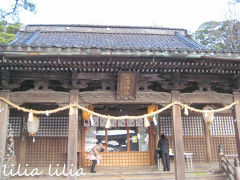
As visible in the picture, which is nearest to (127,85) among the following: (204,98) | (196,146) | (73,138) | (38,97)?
(73,138)

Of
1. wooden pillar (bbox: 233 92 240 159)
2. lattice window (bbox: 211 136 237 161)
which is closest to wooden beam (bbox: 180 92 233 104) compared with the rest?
wooden pillar (bbox: 233 92 240 159)

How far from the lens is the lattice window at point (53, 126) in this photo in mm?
10123

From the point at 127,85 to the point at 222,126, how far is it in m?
6.68

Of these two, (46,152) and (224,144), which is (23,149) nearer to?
(46,152)

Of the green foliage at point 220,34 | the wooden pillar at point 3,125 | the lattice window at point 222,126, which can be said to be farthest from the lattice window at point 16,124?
the green foliage at point 220,34

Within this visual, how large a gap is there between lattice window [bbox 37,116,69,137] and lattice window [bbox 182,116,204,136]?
5631 millimetres

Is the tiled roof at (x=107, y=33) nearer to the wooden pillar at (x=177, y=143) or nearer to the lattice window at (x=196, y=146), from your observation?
the lattice window at (x=196, y=146)

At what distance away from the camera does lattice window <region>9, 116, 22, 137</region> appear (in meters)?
9.86

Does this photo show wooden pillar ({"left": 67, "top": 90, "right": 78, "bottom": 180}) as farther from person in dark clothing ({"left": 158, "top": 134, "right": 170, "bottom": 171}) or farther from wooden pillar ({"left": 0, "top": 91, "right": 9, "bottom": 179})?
person in dark clothing ({"left": 158, "top": 134, "right": 170, "bottom": 171})

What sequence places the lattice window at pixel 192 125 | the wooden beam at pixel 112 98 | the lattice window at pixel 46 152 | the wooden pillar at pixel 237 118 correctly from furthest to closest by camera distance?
the lattice window at pixel 192 125 → the lattice window at pixel 46 152 → the wooden pillar at pixel 237 118 → the wooden beam at pixel 112 98

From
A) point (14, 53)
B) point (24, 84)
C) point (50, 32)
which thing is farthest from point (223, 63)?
point (50, 32)

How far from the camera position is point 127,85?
6.88 m

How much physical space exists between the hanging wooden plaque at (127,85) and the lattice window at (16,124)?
18.0 ft

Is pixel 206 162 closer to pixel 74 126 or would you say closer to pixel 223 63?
pixel 223 63
